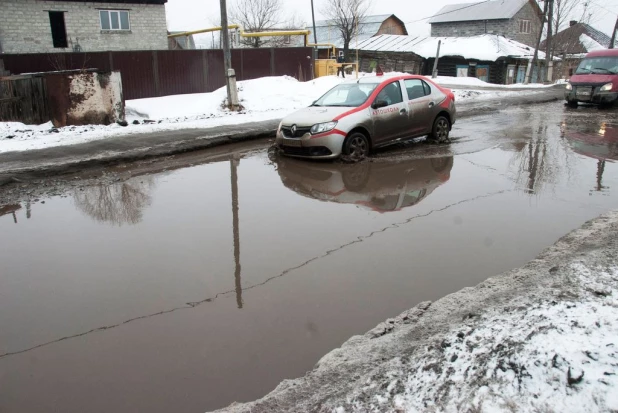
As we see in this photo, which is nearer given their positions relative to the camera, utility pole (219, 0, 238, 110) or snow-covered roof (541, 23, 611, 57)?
utility pole (219, 0, 238, 110)

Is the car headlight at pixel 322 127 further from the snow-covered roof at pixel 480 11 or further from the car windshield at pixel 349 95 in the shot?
the snow-covered roof at pixel 480 11

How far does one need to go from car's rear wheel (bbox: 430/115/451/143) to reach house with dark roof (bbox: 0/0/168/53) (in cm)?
1799

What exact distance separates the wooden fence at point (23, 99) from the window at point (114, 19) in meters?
12.4

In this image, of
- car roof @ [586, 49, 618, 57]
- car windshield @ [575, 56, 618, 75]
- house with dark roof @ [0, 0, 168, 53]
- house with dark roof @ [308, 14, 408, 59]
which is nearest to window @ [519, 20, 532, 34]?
house with dark roof @ [308, 14, 408, 59]

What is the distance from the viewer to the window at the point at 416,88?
34.1 feet

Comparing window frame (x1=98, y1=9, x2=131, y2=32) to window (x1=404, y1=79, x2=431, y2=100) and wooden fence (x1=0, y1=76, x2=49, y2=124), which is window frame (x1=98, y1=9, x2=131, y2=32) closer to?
wooden fence (x1=0, y1=76, x2=49, y2=124)

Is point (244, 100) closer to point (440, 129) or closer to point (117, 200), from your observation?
point (440, 129)

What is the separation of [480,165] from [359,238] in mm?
4554

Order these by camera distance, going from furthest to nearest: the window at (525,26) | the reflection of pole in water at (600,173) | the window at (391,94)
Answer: the window at (525,26) → the window at (391,94) → the reflection of pole in water at (600,173)

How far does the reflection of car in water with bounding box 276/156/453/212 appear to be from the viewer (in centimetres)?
741

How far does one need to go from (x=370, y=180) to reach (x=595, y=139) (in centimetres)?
698

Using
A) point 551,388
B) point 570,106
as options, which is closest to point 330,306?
point 551,388

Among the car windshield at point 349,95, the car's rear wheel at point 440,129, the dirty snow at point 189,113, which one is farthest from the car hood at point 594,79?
the car windshield at point 349,95

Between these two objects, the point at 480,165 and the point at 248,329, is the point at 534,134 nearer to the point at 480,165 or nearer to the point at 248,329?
the point at 480,165
